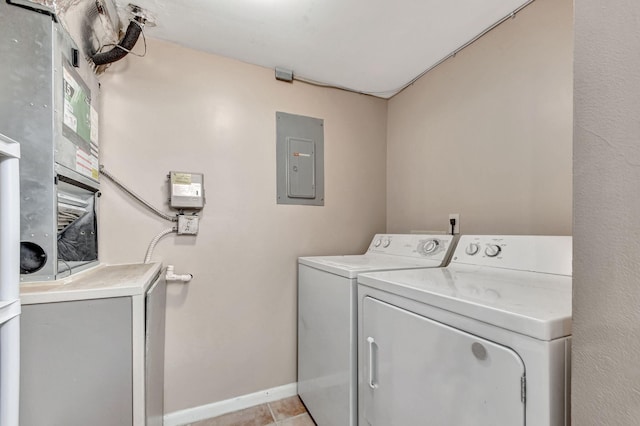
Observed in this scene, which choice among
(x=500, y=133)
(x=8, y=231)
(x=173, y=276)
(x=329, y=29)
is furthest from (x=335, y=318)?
(x=329, y=29)

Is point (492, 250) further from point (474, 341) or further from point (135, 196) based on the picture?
point (135, 196)

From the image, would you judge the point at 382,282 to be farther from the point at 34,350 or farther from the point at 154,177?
the point at 154,177

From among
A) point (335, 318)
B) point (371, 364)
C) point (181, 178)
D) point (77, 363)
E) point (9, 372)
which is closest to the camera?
point (9, 372)

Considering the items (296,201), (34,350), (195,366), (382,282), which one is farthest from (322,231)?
(34,350)

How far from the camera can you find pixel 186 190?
1.58 metres

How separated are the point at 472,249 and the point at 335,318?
0.79 meters

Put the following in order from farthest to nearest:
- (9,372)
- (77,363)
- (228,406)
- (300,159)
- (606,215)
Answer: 1. (300,159)
2. (228,406)
3. (77,363)
4. (9,372)
5. (606,215)

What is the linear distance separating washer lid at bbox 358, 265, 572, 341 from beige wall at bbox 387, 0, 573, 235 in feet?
1.37

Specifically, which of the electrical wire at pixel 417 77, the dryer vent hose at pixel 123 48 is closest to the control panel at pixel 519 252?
the electrical wire at pixel 417 77

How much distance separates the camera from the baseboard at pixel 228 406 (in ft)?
5.17

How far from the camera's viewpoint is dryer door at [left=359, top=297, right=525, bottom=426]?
64 cm

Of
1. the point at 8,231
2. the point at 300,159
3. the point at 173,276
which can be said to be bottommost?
the point at 173,276

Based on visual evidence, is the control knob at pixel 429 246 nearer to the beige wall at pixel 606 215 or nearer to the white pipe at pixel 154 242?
the beige wall at pixel 606 215

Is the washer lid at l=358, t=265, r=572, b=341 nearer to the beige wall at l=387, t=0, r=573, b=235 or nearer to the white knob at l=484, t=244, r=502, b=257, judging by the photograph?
the white knob at l=484, t=244, r=502, b=257
